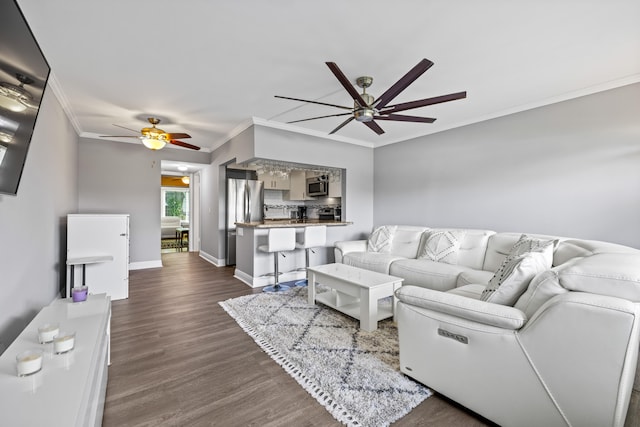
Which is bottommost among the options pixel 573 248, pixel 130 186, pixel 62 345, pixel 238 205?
pixel 62 345

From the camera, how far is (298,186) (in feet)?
24.1

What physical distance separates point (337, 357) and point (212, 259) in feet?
15.1

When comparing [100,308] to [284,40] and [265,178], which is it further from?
[265,178]

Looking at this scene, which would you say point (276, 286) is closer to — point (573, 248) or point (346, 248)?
point (346, 248)

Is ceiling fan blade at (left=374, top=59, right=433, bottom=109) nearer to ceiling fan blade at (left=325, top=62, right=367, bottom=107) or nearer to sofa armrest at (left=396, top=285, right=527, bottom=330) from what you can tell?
ceiling fan blade at (left=325, top=62, right=367, bottom=107)

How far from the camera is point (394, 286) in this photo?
9.26 ft

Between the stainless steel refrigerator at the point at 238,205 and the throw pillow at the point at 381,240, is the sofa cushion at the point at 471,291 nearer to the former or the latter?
the throw pillow at the point at 381,240

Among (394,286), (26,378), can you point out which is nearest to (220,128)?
(394,286)

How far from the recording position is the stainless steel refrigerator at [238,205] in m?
5.80

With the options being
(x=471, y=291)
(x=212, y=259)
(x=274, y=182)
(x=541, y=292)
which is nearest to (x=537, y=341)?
(x=541, y=292)

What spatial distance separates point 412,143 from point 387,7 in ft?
10.9

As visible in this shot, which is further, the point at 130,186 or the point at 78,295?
the point at 130,186

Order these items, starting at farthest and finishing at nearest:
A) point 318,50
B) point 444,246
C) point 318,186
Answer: point 318,186
point 444,246
point 318,50

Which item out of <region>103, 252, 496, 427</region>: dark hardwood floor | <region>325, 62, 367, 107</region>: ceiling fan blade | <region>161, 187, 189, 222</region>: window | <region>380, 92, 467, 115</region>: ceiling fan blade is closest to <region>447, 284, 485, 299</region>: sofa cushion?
<region>103, 252, 496, 427</region>: dark hardwood floor
